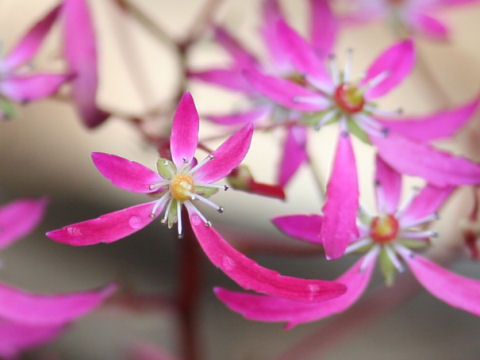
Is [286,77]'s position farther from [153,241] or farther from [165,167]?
[153,241]

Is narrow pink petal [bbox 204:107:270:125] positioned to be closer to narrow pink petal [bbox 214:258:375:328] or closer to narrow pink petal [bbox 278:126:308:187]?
narrow pink petal [bbox 278:126:308:187]

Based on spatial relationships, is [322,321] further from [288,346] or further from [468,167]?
[468,167]

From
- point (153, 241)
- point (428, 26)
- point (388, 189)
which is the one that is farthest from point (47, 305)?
point (153, 241)

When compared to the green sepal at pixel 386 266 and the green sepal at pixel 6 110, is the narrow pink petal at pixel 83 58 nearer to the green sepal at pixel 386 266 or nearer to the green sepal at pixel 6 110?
the green sepal at pixel 6 110

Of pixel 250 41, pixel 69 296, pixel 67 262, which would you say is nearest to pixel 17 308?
pixel 69 296

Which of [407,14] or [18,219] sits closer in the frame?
[18,219]

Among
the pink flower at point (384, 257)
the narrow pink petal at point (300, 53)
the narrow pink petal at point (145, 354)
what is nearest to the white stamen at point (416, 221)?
the pink flower at point (384, 257)
